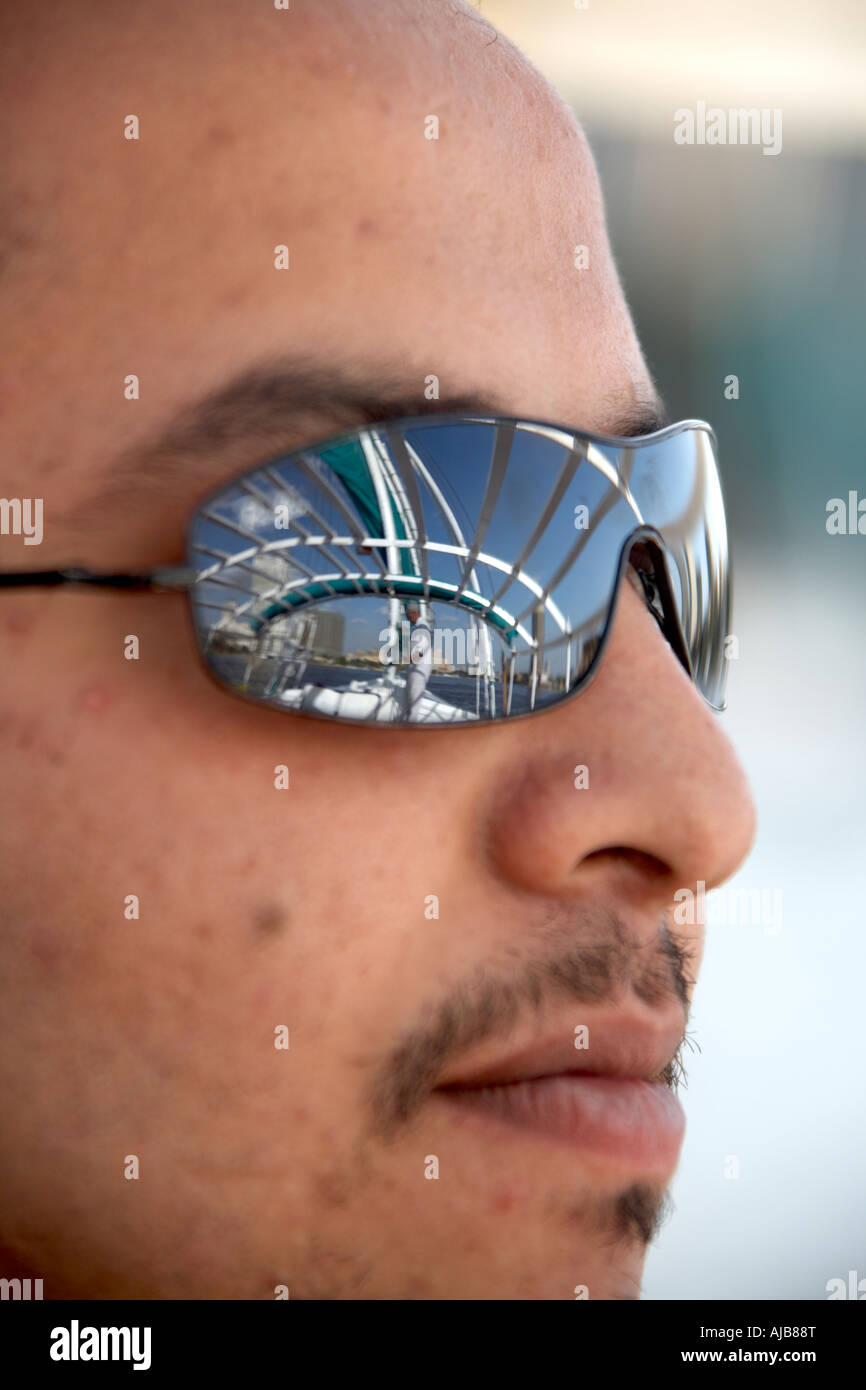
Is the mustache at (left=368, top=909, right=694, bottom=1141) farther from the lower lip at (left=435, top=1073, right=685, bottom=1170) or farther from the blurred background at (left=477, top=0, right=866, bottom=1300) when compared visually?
the blurred background at (left=477, top=0, right=866, bottom=1300)

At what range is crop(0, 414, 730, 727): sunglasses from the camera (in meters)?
0.84

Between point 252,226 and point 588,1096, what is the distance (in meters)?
0.78

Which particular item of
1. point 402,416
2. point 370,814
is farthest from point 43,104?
point 370,814

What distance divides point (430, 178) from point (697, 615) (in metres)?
0.48

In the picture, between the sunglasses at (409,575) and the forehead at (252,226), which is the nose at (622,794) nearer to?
the sunglasses at (409,575)

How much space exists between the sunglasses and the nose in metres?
0.05

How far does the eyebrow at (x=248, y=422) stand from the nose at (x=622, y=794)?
264mm

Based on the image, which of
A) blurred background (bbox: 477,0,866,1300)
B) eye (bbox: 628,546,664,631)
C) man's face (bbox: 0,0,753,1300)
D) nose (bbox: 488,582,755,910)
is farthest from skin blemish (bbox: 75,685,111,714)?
blurred background (bbox: 477,0,866,1300)

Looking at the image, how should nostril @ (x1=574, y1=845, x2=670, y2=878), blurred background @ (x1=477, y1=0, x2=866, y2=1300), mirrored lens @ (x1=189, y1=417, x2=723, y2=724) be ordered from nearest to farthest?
mirrored lens @ (x1=189, y1=417, x2=723, y2=724) < nostril @ (x1=574, y1=845, x2=670, y2=878) < blurred background @ (x1=477, y1=0, x2=866, y2=1300)

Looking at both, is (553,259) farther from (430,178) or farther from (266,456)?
(266,456)

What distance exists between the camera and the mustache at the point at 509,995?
87 centimetres

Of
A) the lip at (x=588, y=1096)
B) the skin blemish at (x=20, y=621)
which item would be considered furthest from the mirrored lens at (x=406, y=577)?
the lip at (x=588, y=1096)

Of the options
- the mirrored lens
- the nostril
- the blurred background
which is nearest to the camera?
the mirrored lens

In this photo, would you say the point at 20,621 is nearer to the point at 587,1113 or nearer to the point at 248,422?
the point at 248,422
